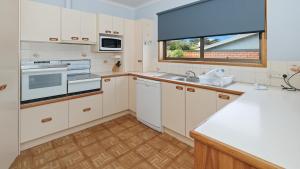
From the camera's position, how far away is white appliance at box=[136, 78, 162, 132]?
2.64 meters

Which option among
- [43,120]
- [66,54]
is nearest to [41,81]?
[43,120]

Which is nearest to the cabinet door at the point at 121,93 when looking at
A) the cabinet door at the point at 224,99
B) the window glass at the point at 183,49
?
the window glass at the point at 183,49

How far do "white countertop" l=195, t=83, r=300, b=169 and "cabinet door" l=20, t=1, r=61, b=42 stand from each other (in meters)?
2.60

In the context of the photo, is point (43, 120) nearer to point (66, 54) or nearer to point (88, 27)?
point (66, 54)

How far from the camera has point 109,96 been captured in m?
3.06

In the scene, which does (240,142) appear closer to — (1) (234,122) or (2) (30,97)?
(1) (234,122)

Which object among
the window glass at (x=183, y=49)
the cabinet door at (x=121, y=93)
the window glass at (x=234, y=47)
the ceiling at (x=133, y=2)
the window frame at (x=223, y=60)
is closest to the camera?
the window frame at (x=223, y=60)

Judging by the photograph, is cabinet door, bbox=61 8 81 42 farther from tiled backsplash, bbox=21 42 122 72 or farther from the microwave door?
the microwave door

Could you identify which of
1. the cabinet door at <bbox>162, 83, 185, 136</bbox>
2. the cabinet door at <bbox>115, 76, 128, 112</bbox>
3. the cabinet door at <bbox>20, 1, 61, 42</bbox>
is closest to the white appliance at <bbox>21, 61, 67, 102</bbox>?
the cabinet door at <bbox>20, 1, 61, 42</bbox>

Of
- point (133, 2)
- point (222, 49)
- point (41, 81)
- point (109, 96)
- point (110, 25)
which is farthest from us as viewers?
point (133, 2)

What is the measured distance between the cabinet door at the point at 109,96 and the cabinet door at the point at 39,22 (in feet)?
3.46

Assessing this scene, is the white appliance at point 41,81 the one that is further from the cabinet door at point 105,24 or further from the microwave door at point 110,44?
the cabinet door at point 105,24

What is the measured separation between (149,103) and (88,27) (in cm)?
173

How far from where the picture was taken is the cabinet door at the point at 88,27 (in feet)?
9.29
